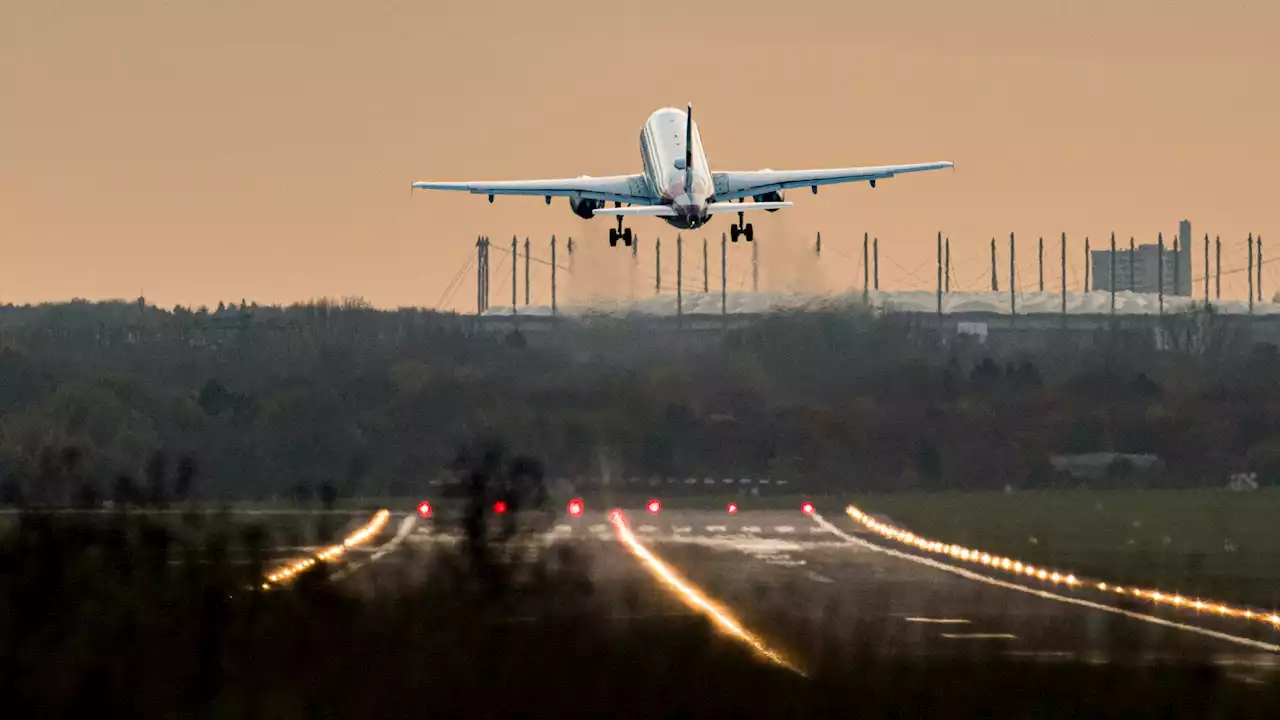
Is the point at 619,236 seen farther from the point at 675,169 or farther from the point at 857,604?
the point at 857,604

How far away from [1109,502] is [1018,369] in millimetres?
43181

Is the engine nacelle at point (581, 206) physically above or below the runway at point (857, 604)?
above

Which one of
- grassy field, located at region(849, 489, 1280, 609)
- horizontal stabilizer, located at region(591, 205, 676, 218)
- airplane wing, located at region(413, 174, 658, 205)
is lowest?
grassy field, located at region(849, 489, 1280, 609)

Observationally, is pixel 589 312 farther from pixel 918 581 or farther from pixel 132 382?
pixel 918 581

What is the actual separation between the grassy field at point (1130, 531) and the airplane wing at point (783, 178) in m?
15.2

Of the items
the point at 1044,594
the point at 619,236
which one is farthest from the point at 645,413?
the point at 1044,594

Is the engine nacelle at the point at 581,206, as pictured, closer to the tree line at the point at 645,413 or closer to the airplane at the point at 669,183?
the airplane at the point at 669,183

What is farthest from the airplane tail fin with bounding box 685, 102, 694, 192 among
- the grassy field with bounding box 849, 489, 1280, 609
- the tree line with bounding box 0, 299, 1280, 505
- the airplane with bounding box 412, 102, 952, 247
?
the tree line with bounding box 0, 299, 1280, 505

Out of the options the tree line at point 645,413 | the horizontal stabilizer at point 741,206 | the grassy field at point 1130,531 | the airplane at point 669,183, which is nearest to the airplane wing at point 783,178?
the airplane at point 669,183

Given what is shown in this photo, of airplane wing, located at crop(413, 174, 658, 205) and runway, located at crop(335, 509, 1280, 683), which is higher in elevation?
airplane wing, located at crop(413, 174, 658, 205)

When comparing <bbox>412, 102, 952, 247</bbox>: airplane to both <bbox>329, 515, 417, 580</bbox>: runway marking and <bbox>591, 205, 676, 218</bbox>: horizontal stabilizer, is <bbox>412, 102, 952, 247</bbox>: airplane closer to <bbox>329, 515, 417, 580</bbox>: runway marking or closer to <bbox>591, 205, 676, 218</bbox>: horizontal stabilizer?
<bbox>591, 205, 676, 218</bbox>: horizontal stabilizer

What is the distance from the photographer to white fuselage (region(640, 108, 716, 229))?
92.2 metres

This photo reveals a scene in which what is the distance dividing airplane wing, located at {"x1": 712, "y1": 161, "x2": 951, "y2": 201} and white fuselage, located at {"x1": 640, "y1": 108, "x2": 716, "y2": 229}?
171 centimetres

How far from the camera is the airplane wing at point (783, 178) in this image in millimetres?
97750
